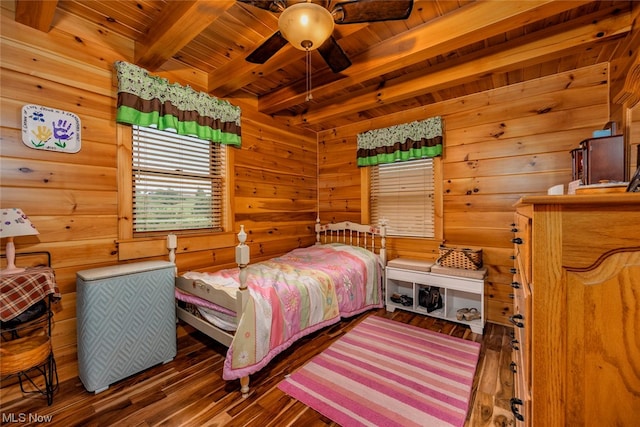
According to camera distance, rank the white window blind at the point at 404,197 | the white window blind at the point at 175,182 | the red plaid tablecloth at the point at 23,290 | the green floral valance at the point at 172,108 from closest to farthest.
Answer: the red plaid tablecloth at the point at 23,290 → the green floral valance at the point at 172,108 → the white window blind at the point at 175,182 → the white window blind at the point at 404,197

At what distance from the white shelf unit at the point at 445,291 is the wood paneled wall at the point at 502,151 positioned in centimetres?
27

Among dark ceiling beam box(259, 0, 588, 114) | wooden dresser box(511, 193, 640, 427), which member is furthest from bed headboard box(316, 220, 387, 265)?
wooden dresser box(511, 193, 640, 427)

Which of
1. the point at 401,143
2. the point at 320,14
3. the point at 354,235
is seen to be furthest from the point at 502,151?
the point at 320,14

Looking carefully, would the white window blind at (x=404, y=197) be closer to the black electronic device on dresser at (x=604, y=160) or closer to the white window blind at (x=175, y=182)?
the black electronic device on dresser at (x=604, y=160)

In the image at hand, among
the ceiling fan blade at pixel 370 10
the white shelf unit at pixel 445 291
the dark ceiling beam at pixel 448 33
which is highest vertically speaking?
the dark ceiling beam at pixel 448 33

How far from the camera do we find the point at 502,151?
281 cm

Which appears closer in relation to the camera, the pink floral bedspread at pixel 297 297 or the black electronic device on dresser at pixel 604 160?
the black electronic device on dresser at pixel 604 160

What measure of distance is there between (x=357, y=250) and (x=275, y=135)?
190 centimetres

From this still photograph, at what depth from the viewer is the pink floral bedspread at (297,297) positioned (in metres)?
1.86

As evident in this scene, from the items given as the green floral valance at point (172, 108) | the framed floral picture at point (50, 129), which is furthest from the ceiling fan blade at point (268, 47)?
the framed floral picture at point (50, 129)

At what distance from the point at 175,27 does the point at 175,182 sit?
4.36ft

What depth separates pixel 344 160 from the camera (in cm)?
404

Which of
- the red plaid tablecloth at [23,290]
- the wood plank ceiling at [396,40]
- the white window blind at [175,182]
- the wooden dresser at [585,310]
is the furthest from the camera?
the white window blind at [175,182]

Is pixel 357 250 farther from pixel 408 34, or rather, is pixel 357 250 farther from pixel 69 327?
pixel 69 327
